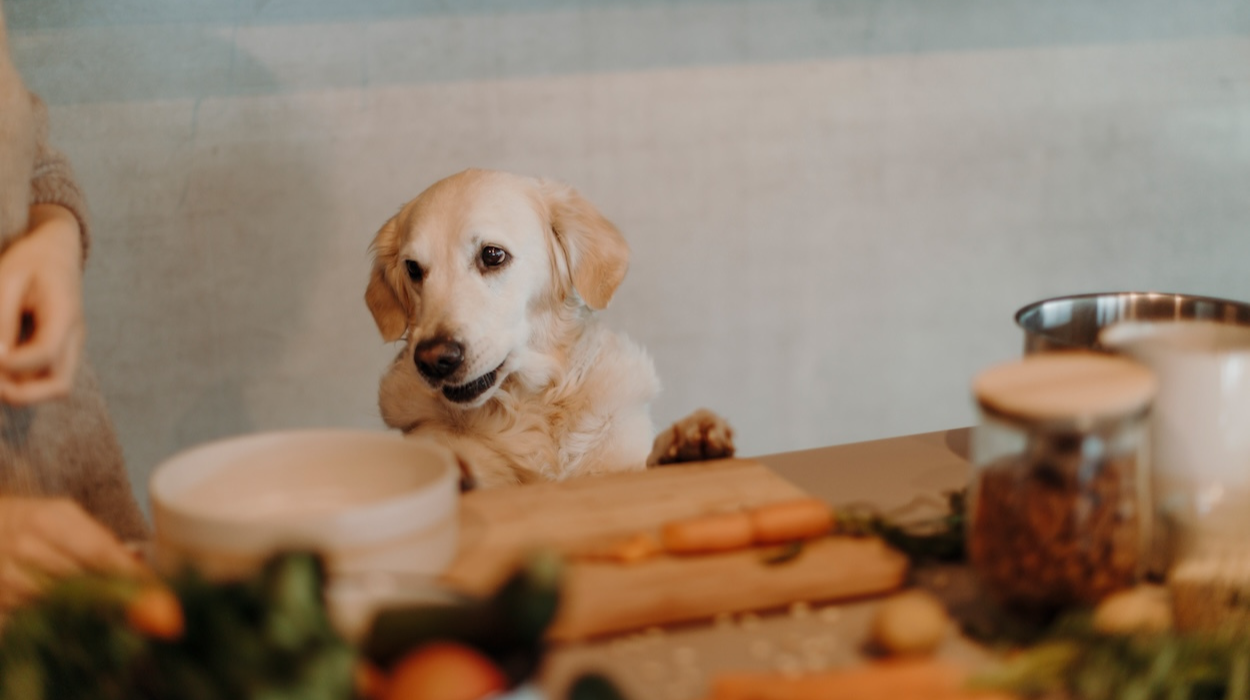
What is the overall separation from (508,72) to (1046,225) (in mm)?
1679

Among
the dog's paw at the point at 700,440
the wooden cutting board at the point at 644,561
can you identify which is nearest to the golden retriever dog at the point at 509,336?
the dog's paw at the point at 700,440

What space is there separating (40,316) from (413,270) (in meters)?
0.83

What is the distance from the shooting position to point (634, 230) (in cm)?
267

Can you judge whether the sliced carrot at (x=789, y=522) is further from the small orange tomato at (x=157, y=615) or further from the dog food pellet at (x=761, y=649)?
the small orange tomato at (x=157, y=615)

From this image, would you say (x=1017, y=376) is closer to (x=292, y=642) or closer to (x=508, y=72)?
(x=292, y=642)

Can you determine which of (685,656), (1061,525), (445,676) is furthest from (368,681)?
(1061,525)

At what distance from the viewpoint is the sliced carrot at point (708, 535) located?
0.87 metres

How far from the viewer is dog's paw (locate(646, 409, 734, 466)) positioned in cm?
114

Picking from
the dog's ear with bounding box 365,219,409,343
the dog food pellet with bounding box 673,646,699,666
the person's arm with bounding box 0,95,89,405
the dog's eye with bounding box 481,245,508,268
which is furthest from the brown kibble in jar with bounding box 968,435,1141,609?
the dog's ear with bounding box 365,219,409,343

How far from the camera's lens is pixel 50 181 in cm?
124

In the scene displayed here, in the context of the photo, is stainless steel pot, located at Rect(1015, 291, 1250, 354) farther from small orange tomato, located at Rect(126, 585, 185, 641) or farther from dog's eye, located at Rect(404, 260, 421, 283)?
dog's eye, located at Rect(404, 260, 421, 283)

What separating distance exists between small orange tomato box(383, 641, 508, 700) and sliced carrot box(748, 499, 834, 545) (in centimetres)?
35

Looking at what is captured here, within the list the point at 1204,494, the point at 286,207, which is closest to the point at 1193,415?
the point at 1204,494

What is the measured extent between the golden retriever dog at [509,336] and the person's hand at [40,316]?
63 cm
